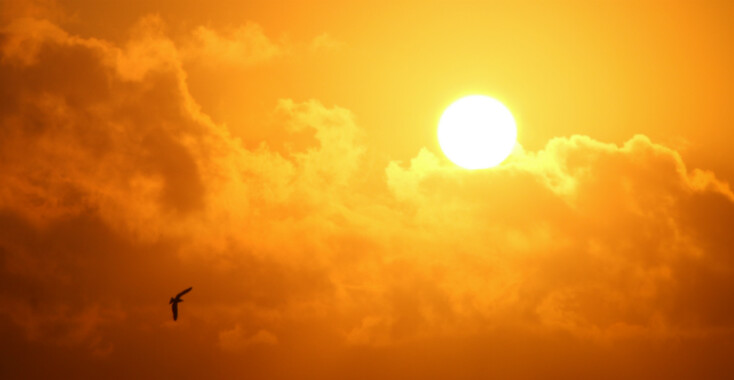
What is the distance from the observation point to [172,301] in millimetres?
144375
